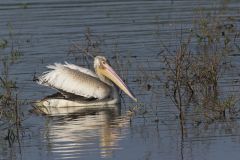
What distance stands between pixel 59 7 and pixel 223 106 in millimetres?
10878

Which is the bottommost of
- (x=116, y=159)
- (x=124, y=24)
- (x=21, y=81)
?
(x=116, y=159)

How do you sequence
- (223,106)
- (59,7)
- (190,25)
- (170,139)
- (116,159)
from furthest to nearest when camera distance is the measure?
(59,7) → (190,25) → (223,106) → (170,139) → (116,159)

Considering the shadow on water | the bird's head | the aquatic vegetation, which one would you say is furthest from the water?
the bird's head

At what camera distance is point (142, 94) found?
14.3 meters

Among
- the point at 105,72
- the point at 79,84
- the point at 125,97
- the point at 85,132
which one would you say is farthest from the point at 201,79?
the point at 85,132

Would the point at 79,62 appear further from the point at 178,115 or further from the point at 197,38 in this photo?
the point at 178,115

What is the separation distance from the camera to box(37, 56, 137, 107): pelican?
14.5 m

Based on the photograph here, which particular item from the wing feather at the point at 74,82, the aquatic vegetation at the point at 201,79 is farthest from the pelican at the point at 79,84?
the aquatic vegetation at the point at 201,79

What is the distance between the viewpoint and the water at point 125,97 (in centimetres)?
1095

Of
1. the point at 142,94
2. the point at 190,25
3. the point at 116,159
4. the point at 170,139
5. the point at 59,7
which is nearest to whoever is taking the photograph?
the point at 116,159

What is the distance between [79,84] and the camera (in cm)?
1463

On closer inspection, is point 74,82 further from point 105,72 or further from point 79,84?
point 105,72

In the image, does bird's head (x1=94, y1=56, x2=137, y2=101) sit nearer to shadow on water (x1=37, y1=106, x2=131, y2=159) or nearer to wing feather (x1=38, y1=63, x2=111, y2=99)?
wing feather (x1=38, y1=63, x2=111, y2=99)

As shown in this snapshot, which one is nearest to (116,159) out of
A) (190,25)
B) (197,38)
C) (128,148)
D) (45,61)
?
(128,148)
